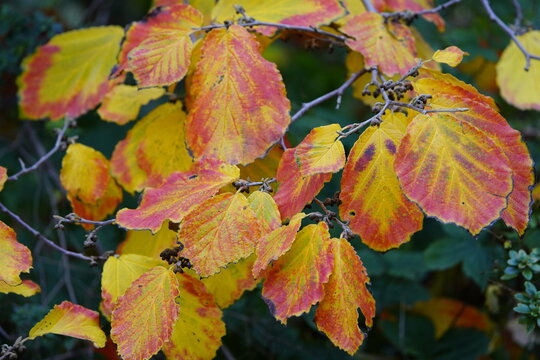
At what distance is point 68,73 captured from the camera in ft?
3.55

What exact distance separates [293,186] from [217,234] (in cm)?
13

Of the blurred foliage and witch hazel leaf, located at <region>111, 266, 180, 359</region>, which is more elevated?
witch hazel leaf, located at <region>111, 266, 180, 359</region>

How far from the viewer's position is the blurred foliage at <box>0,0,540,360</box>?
3.82 ft

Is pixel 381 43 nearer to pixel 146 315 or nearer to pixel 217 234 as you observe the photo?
pixel 217 234

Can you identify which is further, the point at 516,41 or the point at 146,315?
the point at 516,41

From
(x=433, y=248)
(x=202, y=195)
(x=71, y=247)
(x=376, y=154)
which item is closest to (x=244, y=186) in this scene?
(x=202, y=195)

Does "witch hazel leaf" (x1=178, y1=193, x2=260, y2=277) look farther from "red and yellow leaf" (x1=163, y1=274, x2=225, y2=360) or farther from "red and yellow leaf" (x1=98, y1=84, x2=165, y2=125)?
"red and yellow leaf" (x1=98, y1=84, x2=165, y2=125)

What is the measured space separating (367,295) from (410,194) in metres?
0.14

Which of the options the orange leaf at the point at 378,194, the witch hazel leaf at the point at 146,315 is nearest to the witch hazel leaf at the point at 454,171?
the orange leaf at the point at 378,194

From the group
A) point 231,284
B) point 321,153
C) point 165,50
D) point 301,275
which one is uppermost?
point 165,50

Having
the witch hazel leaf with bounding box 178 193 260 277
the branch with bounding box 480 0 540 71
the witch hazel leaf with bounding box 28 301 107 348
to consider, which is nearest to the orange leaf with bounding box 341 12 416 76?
the branch with bounding box 480 0 540 71

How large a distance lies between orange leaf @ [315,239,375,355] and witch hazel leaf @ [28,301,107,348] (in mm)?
304

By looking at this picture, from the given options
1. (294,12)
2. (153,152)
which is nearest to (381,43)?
(294,12)

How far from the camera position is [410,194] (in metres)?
0.62
